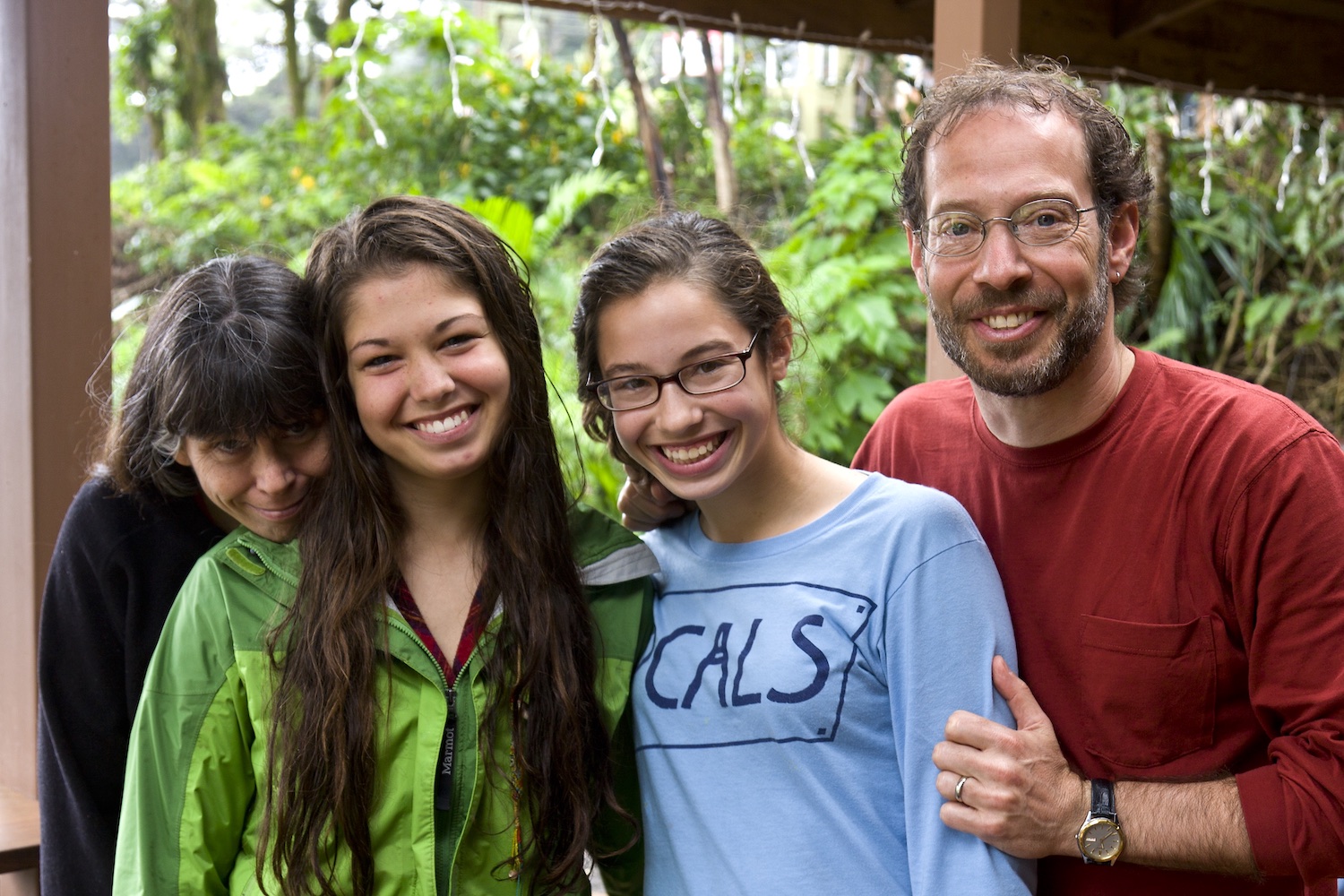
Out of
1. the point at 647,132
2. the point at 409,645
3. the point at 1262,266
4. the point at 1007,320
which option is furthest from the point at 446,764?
the point at 1262,266

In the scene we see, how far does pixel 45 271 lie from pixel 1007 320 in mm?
1737

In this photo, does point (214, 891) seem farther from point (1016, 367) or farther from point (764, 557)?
point (1016, 367)

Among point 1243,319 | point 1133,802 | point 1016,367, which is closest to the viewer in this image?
point 1133,802

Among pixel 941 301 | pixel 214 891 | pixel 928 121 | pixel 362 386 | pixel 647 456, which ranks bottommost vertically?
pixel 214 891

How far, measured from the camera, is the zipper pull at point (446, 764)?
5.72ft

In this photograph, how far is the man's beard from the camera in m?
1.79

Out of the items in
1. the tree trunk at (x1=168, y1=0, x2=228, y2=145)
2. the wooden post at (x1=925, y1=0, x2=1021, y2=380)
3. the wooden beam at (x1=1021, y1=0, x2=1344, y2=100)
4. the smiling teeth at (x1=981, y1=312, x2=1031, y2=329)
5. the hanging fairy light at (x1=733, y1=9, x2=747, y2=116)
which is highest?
the tree trunk at (x1=168, y1=0, x2=228, y2=145)

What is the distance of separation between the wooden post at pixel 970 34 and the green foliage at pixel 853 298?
9.63 feet

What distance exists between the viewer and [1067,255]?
178 cm

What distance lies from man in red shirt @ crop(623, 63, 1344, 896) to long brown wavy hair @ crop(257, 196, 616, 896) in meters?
0.59

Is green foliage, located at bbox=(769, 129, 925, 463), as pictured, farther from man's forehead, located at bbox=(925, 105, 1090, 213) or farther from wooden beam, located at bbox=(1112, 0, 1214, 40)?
man's forehead, located at bbox=(925, 105, 1090, 213)

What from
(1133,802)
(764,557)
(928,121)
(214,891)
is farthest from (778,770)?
(928,121)

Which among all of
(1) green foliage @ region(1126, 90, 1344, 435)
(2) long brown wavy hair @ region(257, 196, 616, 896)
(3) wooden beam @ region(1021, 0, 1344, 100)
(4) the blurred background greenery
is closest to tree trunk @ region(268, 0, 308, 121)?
(4) the blurred background greenery

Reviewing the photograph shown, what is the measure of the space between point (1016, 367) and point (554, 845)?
1.03 metres
